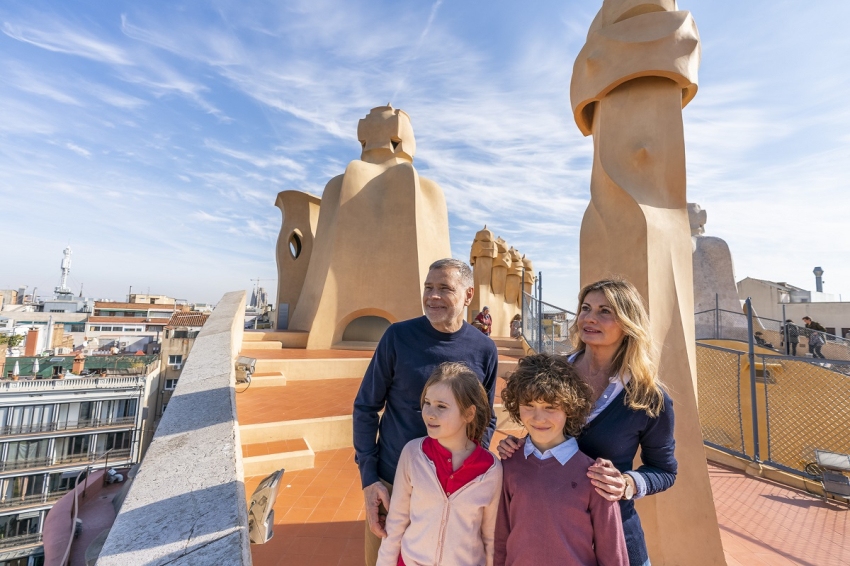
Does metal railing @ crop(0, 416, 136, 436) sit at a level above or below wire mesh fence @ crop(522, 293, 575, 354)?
below

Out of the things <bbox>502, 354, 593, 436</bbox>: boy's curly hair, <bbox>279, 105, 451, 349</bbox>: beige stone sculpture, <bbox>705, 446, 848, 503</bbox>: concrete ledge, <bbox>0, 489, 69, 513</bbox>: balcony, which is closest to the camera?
<bbox>502, 354, 593, 436</bbox>: boy's curly hair

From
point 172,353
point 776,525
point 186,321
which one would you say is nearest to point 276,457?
point 776,525

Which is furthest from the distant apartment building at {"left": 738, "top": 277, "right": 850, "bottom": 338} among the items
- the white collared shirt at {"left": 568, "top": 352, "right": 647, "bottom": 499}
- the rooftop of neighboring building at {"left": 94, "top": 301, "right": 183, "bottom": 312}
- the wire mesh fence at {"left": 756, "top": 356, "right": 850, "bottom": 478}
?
the rooftop of neighboring building at {"left": 94, "top": 301, "right": 183, "bottom": 312}

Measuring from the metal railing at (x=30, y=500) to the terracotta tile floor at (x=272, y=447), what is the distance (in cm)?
1812

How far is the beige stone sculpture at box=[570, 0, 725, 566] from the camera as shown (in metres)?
3.36

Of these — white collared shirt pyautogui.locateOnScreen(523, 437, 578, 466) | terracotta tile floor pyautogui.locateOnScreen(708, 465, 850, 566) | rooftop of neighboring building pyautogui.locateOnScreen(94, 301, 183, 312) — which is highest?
rooftop of neighboring building pyautogui.locateOnScreen(94, 301, 183, 312)

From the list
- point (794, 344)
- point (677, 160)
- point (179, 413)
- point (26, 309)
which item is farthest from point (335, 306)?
point (26, 309)

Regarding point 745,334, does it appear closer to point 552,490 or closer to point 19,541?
point 552,490

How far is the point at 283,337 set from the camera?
11172 mm

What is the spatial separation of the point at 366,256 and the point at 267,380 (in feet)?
18.3

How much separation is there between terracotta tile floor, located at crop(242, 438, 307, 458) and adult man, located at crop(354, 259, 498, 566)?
2.85 m

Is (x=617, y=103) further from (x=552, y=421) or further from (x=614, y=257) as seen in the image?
(x=552, y=421)

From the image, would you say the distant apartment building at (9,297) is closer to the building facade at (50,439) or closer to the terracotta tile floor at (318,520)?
the building facade at (50,439)

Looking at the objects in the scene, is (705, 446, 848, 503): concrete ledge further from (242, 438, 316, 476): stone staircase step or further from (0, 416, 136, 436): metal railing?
(0, 416, 136, 436): metal railing
